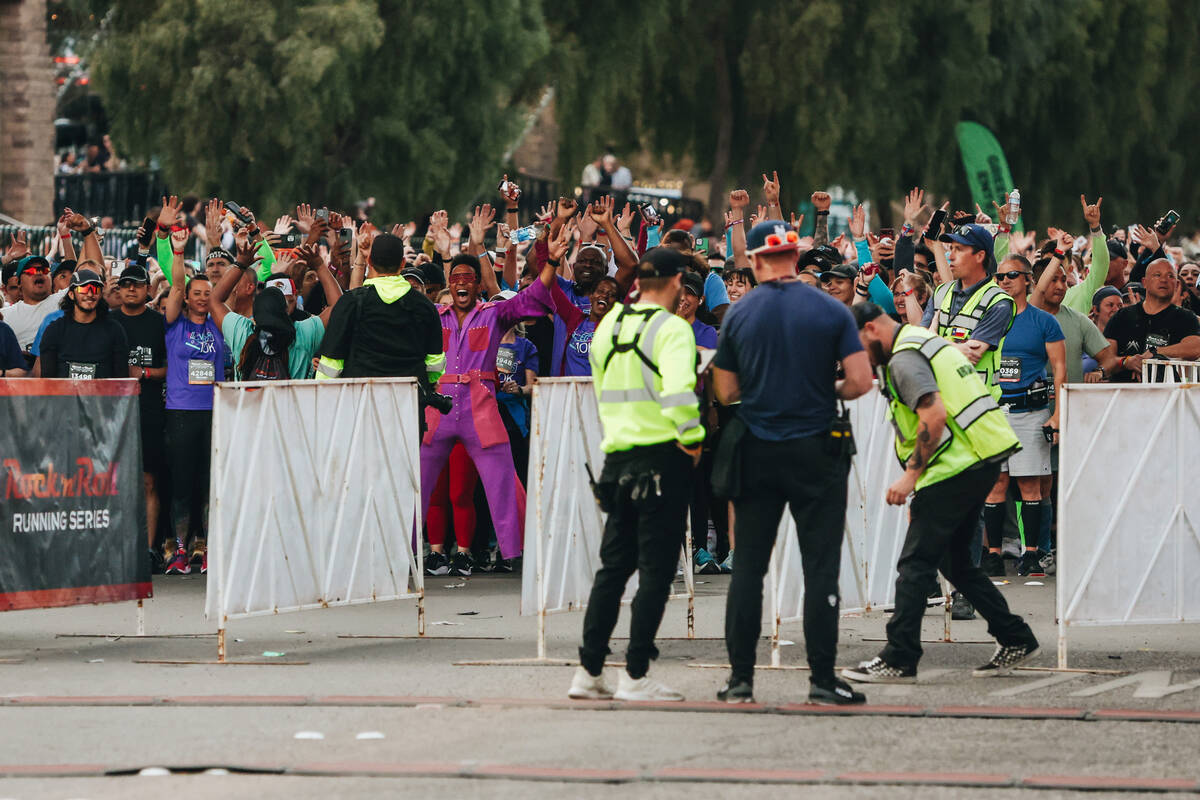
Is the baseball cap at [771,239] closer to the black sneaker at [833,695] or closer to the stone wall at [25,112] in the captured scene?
the black sneaker at [833,695]

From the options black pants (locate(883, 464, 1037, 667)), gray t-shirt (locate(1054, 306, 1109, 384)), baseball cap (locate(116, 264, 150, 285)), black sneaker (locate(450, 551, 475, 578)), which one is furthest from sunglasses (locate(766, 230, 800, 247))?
baseball cap (locate(116, 264, 150, 285))

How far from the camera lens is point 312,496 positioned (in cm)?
1063

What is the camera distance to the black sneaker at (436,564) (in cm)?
1430

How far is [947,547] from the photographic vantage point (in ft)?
31.7

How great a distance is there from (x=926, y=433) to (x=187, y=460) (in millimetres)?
6437

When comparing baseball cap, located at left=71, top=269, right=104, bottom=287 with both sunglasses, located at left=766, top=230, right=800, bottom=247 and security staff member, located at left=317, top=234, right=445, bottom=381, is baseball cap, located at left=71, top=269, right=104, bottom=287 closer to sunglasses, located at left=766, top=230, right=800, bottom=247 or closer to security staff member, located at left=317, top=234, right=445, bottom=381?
security staff member, located at left=317, top=234, right=445, bottom=381

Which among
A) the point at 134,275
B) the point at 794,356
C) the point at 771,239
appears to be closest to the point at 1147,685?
the point at 794,356

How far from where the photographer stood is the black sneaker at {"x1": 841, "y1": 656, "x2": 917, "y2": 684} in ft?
30.9

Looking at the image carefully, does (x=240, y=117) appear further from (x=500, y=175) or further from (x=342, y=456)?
(x=342, y=456)

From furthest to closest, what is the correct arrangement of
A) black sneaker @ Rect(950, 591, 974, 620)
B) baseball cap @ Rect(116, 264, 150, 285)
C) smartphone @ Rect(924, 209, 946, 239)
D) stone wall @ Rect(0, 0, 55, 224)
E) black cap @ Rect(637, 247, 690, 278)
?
stone wall @ Rect(0, 0, 55, 224) → baseball cap @ Rect(116, 264, 150, 285) → smartphone @ Rect(924, 209, 946, 239) → black sneaker @ Rect(950, 591, 974, 620) → black cap @ Rect(637, 247, 690, 278)

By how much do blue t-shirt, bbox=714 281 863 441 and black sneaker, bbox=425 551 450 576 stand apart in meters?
5.82

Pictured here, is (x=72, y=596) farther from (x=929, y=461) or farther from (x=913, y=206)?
(x=913, y=206)

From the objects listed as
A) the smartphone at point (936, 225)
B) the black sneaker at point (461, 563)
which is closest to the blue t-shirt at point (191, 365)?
the black sneaker at point (461, 563)

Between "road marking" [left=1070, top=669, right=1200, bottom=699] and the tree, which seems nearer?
"road marking" [left=1070, top=669, right=1200, bottom=699]
